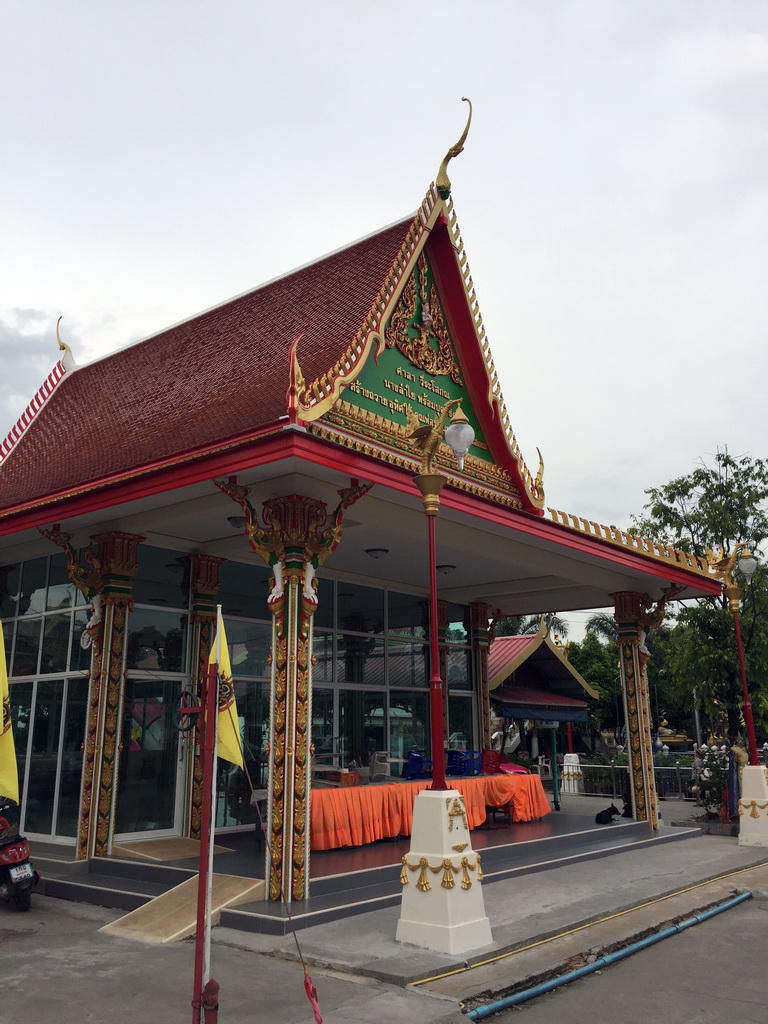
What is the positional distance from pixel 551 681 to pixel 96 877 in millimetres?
11585

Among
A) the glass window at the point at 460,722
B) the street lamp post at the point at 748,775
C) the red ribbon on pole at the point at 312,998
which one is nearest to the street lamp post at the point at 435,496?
the red ribbon on pole at the point at 312,998

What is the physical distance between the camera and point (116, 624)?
382 inches

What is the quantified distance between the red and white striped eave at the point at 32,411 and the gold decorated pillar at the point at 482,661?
26.4 feet

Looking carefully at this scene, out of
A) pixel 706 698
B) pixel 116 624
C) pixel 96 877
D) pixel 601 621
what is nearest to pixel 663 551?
pixel 706 698

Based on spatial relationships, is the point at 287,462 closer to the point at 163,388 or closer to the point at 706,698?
the point at 163,388

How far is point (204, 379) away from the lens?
9867 millimetres

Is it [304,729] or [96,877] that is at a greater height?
[304,729]

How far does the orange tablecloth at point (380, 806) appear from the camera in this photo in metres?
9.16

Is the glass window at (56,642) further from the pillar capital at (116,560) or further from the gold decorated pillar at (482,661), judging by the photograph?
the gold decorated pillar at (482,661)

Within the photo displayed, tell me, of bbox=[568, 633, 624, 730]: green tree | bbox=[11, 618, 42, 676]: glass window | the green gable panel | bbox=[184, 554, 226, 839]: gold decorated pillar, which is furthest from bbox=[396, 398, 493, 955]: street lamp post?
bbox=[568, 633, 624, 730]: green tree

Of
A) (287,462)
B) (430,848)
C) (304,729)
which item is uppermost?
(287,462)

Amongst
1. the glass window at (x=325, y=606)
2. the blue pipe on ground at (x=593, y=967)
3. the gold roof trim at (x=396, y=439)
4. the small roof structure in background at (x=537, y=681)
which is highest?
the gold roof trim at (x=396, y=439)

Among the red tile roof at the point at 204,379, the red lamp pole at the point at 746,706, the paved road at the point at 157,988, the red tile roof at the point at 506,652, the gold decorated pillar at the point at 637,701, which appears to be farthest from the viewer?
the red tile roof at the point at 506,652

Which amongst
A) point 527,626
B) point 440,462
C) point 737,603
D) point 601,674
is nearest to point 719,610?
point 737,603
